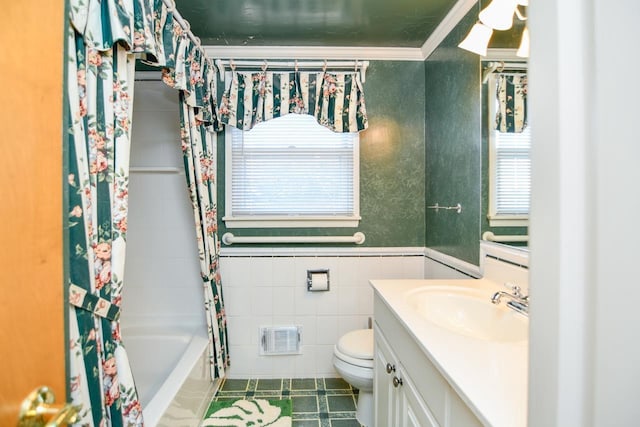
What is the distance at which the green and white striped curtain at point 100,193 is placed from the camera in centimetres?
92

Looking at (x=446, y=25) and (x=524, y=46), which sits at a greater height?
(x=446, y=25)

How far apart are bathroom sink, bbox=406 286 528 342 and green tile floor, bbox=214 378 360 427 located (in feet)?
3.41

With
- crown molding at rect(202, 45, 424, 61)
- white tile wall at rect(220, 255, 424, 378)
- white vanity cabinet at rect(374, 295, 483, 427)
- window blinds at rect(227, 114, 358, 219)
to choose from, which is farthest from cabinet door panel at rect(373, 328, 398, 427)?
crown molding at rect(202, 45, 424, 61)

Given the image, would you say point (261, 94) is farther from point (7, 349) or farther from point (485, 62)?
point (7, 349)

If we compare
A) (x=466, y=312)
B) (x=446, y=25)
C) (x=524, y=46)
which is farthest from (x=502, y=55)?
(x=466, y=312)

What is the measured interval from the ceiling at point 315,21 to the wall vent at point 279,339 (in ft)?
6.85

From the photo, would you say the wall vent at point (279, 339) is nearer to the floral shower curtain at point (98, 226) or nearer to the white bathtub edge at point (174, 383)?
the white bathtub edge at point (174, 383)

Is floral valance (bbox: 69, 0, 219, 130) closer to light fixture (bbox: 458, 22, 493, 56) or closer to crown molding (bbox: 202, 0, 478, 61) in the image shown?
crown molding (bbox: 202, 0, 478, 61)

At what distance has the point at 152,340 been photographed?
229 cm

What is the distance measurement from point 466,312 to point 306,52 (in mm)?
2010

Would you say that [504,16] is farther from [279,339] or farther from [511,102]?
[279,339]

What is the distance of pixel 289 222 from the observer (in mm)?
2389

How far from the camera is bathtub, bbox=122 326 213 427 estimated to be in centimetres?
168

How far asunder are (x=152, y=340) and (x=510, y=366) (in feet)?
7.57
